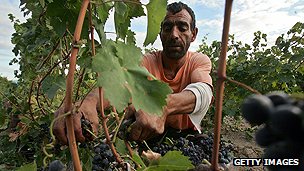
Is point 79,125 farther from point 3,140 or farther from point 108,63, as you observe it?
point 3,140

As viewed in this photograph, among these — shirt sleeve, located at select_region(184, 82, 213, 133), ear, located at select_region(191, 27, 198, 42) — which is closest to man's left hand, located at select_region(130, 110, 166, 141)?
shirt sleeve, located at select_region(184, 82, 213, 133)

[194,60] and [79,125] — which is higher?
[194,60]

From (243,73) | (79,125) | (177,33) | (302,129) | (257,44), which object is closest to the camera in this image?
(302,129)

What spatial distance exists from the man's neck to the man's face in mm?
37

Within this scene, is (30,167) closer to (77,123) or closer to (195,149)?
(77,123)

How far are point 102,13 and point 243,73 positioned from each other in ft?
15.5

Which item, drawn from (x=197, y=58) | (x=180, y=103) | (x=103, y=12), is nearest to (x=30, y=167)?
(x=103, y=12)

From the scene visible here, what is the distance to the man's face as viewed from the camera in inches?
104

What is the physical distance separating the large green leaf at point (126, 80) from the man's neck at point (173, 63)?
1.70 metres

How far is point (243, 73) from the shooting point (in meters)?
5.78

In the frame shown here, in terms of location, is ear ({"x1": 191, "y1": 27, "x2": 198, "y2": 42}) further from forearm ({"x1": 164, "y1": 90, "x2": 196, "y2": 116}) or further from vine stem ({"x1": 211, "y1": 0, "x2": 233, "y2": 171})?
vine stem ({"x1": 211, "y1": 0, "x2": 233, "y2": 171})

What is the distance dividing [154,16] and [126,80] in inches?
16.3

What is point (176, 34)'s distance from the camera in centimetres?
266

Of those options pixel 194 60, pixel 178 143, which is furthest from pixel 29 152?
pixel 178 143
